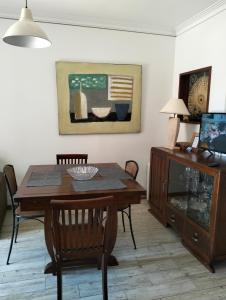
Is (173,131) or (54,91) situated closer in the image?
(173,131)

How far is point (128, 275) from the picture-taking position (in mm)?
2090

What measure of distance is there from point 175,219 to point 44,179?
1.54 meters

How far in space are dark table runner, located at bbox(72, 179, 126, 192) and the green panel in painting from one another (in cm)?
165

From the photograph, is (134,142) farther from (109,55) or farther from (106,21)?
(106,21)

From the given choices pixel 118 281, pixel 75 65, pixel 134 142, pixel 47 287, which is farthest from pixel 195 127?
pixel 47 287

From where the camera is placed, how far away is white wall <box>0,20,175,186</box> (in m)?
3.18

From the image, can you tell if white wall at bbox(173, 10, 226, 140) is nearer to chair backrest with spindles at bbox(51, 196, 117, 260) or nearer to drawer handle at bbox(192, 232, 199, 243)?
drawer handle at bbox(192, 232, 199, 243)

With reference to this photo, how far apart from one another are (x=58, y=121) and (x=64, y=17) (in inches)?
54.0

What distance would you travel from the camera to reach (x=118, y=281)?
6.61ft

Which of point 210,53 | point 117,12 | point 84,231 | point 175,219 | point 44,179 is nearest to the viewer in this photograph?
point 84,231

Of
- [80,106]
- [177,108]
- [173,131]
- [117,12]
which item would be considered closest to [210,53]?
[177,108]

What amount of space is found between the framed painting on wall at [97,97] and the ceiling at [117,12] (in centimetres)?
56

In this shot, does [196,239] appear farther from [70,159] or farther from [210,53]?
[210,53]

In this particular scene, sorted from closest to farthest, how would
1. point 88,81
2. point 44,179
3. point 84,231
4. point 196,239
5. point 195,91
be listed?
point 84,231 → point 44,179 → point 196,239 → point 195,91 → point 88,81
